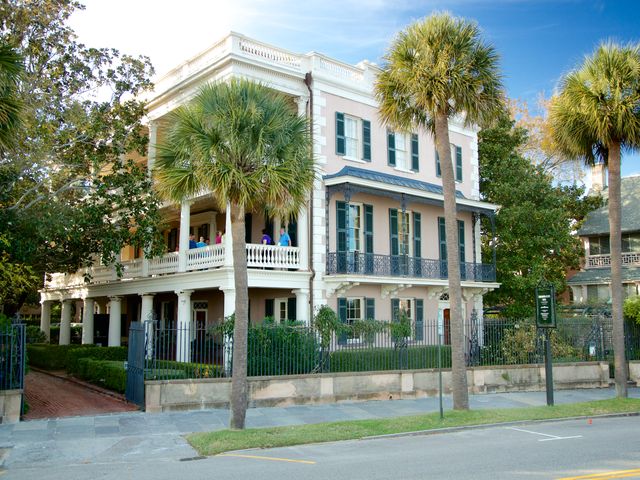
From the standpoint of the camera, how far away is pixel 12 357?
1456 cm

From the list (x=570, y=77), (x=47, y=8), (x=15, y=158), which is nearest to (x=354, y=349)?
(x=570, y=77)

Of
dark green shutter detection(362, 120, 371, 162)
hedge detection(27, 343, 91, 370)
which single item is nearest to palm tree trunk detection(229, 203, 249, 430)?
dark green shutter detection(362, 120, 371, 162)

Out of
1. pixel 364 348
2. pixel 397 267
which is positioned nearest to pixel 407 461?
pixel 364 348

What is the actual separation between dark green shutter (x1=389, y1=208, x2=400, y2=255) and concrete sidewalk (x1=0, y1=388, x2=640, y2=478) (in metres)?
8.52

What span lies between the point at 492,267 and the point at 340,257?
9.28 m

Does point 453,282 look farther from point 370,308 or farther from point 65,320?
point 65,320

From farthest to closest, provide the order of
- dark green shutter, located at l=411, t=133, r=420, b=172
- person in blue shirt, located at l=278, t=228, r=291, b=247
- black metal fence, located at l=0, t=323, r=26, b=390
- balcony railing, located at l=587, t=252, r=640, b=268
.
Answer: balcony railing, located at l=587, t=252, r=640, b=268
dark green shutter, located at l=411, t=133, r=420, b=172
person in blue shirt, located at l=278, t=228, r=291, b=247
black metal fence, located at l=0, t=323, r=26, b=390

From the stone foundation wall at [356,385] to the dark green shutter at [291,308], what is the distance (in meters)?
5.79

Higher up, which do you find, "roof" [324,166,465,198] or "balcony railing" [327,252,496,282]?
"roof" [324,166,465,198]

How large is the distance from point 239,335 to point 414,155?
16883mm

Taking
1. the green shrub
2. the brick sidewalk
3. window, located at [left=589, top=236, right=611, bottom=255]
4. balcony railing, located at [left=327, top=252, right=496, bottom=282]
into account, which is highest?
window, located at [left=589, top=236, right=611, bottom=255]

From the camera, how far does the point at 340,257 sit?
23516 mm

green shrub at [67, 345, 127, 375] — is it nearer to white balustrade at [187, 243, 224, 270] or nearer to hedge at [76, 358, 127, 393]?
hedge at [76, 358, 127, 393]

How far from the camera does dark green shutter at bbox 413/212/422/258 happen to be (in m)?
27.7
